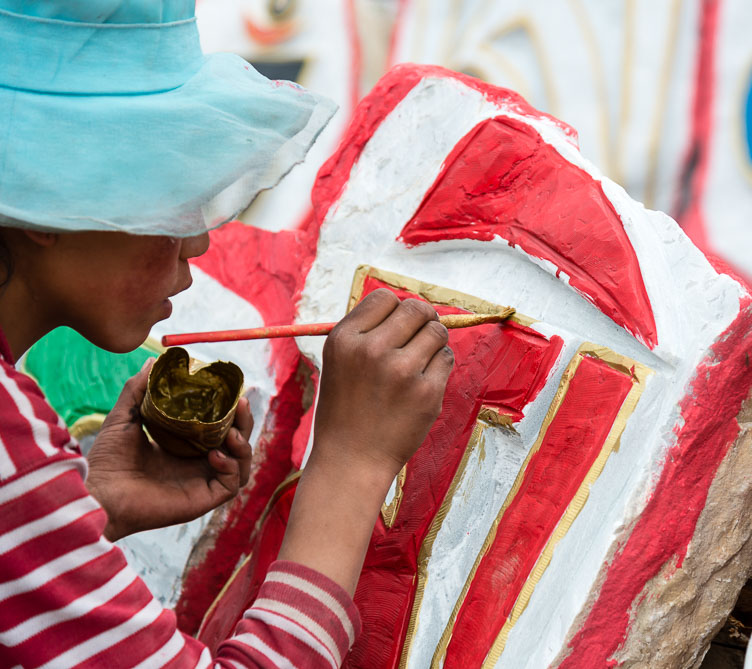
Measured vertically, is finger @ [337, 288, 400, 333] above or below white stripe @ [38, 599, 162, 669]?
above

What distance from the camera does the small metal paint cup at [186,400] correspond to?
1005 mm

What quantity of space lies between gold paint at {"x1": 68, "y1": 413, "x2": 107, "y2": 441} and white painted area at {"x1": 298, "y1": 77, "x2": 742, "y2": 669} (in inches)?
22.4

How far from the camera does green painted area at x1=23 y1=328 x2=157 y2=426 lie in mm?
1484

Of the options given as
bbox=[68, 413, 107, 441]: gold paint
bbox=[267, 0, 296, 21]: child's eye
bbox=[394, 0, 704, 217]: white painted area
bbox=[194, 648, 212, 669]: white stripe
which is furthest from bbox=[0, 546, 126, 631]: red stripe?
bbox=[267, 0, 296, 21]: child's eye

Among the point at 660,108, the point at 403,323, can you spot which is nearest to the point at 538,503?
the point at 403,323

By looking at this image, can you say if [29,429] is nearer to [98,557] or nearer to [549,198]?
[98,557]

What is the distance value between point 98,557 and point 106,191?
290 mm

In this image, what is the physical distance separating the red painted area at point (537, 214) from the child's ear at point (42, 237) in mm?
529

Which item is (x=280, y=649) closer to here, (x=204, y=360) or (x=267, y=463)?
(x=267, y=463)

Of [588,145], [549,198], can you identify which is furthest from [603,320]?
[588,145]

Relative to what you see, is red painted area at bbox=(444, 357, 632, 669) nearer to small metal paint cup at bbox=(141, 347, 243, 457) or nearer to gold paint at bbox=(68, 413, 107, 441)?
small metal paint cup at bbox=(141, 347, 243, 457)

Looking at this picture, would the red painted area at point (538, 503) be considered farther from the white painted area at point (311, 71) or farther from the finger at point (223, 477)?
the white painted area at point (311, 71)

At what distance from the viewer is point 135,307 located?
0.79 m

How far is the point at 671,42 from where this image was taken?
1514mm
